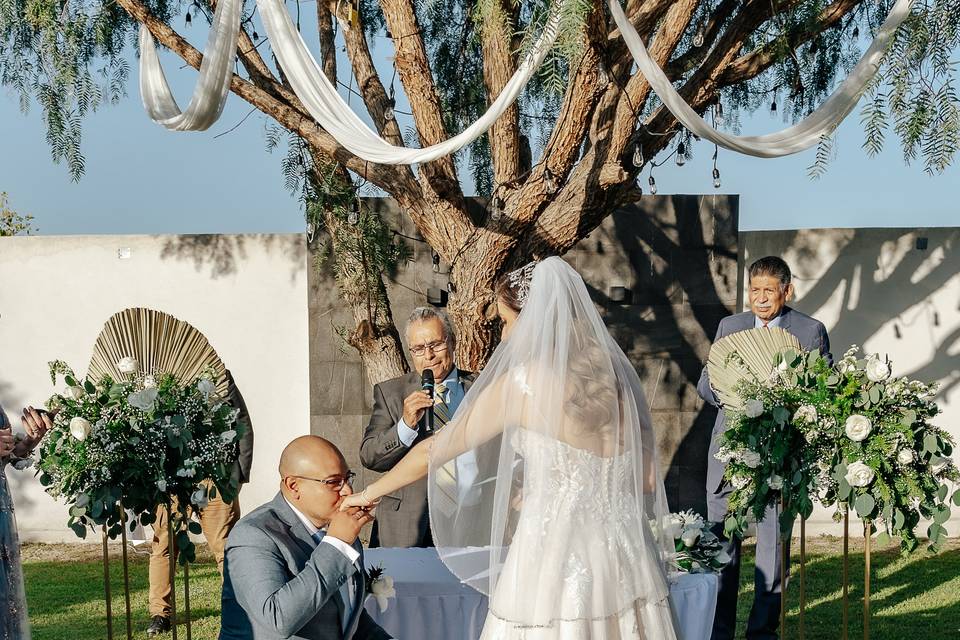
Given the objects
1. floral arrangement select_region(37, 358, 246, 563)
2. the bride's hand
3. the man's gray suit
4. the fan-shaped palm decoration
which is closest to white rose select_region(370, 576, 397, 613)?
the bride's hand

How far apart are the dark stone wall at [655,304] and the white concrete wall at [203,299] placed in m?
0.27

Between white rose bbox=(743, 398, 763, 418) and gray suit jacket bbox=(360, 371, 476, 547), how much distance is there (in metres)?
1.25

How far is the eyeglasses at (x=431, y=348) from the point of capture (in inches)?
176

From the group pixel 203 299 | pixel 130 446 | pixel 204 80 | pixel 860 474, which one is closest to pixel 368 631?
pixel 130 446

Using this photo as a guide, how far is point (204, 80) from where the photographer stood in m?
5.29

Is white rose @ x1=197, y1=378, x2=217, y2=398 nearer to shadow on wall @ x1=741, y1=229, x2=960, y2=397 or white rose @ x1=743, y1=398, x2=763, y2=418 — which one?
white rose @ x1=743, y1=398, x2=763, y2=418

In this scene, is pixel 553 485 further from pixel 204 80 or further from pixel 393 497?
pixel 204 80

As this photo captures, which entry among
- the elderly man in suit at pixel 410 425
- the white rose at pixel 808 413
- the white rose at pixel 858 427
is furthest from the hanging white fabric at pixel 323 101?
the white rose at pixel 858 427

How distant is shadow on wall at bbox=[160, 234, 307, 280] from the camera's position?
8047 millimetres

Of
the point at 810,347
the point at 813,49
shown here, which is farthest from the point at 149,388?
the point at 813,49

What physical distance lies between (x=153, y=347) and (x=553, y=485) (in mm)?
1737

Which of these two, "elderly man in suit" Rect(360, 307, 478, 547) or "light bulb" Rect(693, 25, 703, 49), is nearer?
"elderly man in suit" Rect(360, 307, 478, 547)

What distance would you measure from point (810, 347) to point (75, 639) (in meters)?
4.31

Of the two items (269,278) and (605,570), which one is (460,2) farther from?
(605,570)
